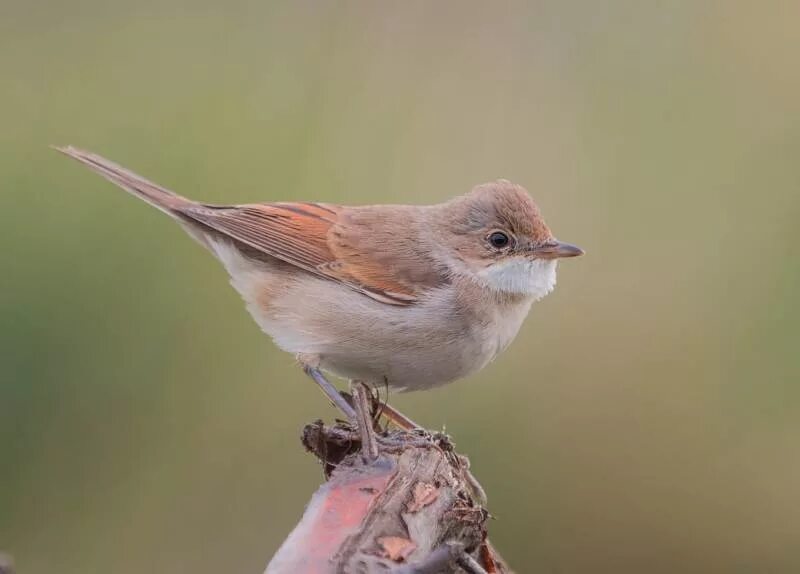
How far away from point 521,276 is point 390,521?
2.15 m

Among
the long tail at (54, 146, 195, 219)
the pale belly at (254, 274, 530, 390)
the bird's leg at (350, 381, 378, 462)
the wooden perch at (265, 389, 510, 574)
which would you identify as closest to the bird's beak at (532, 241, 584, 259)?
the pale belly at (254, 274, 530, 390)

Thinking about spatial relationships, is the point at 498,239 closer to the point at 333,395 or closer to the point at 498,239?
the point at 498,239

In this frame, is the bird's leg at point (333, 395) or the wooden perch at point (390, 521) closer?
the wooden perch at point (390, 521)

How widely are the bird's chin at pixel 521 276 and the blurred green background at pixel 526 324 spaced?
1.48m

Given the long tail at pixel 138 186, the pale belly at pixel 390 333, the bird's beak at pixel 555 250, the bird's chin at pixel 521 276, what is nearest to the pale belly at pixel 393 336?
the pale belly at pixel 390 333

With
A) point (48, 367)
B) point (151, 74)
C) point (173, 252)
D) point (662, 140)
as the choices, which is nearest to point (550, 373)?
point (662, 140)

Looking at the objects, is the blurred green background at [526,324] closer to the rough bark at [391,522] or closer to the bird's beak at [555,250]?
the bird's beak at [555,250]

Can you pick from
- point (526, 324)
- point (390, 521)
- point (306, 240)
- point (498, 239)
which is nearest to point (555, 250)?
point (498, 239)

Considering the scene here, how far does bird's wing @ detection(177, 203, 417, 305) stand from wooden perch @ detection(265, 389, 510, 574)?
1233 millimetres

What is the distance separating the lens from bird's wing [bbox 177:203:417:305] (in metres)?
4.23

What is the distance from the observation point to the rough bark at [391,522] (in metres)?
2.01

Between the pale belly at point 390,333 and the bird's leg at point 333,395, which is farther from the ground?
the pale belly at point 390,333

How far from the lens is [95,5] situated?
6910 millimetres

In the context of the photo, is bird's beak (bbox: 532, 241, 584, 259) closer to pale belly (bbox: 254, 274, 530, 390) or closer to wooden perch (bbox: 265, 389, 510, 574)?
pale belly (bbox: 254, 274, 530, 390)
